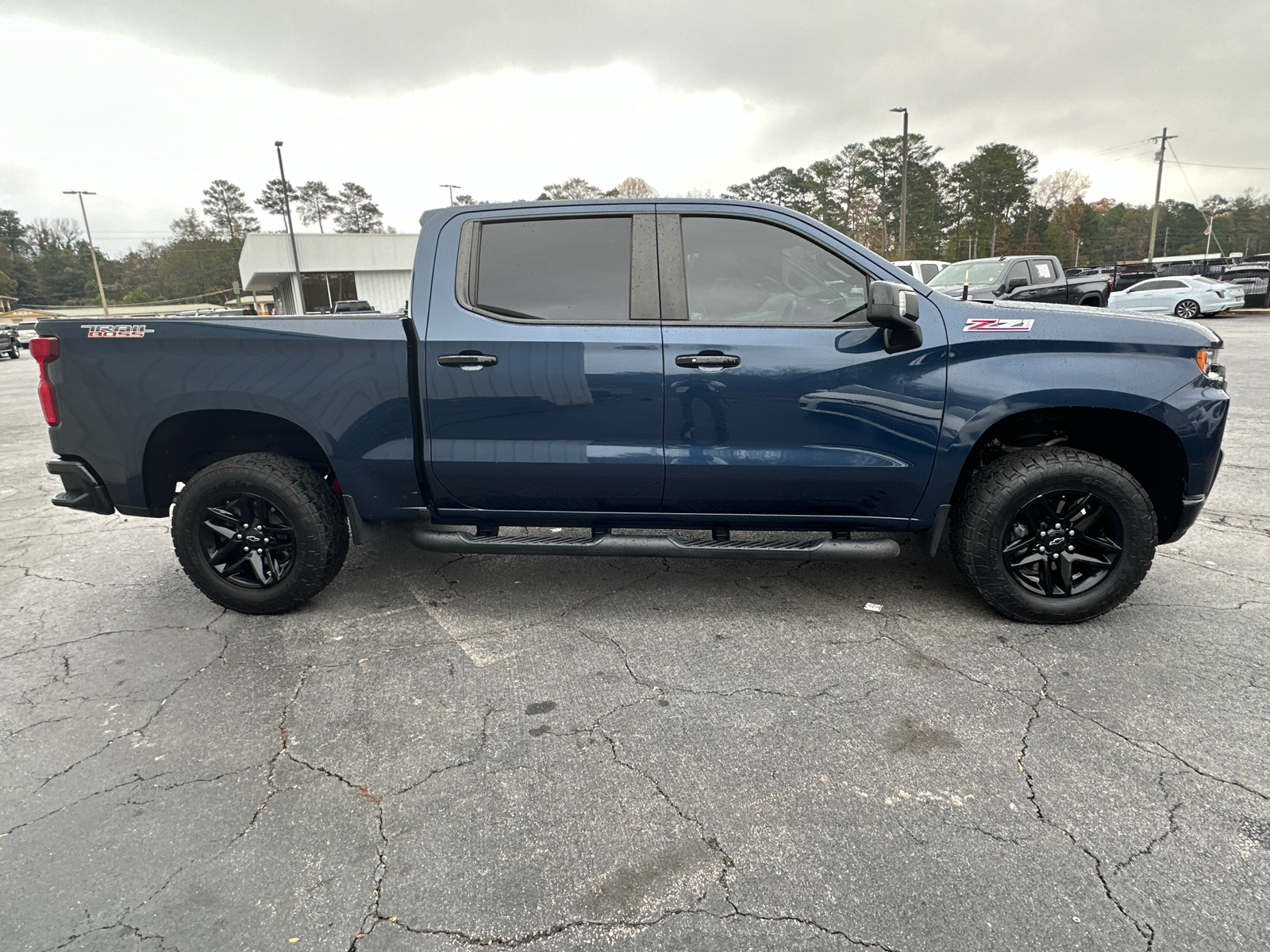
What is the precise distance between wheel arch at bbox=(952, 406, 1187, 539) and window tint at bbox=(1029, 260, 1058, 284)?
11.8 meters

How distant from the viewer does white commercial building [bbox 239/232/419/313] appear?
3738 cm

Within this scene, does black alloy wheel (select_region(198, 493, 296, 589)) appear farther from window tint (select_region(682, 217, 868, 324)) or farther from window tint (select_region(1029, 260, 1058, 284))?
window tint (select_region(1029, 260, 1058, 284))

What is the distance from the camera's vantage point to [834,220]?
62.1m

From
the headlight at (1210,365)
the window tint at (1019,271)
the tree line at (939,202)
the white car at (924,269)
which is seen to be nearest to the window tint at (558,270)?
the headlight at (1210,365)

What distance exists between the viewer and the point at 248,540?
3.54 m

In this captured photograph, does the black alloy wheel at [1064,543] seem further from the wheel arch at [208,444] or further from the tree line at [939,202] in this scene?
the tree line at [939,202]

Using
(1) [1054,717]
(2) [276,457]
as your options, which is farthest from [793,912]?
(2) [276,457]

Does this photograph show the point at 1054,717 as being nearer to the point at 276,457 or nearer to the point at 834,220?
the point at 276,457

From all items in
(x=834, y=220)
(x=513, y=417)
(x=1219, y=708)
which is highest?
(x=834, y=220)

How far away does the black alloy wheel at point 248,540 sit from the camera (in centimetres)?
352

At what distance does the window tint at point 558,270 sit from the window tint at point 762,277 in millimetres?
327

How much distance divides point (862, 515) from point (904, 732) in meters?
1.05

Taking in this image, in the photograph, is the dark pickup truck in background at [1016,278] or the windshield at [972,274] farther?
the windshield at [972,274]

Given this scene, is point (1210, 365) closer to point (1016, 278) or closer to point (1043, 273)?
point (1016, 278)
